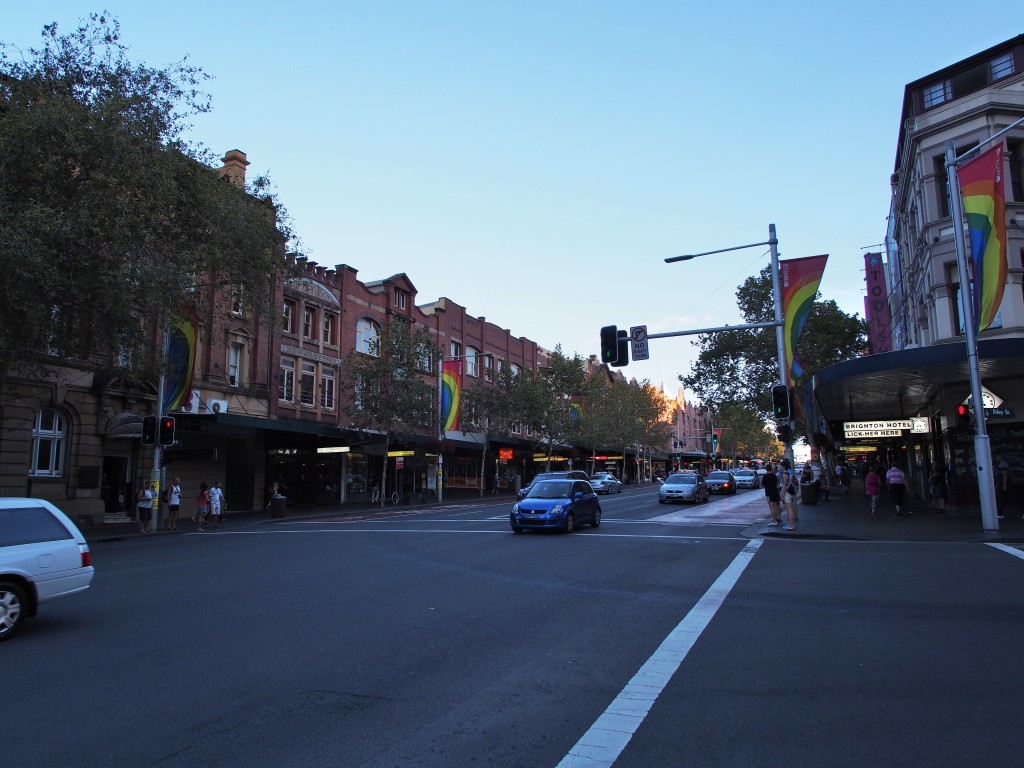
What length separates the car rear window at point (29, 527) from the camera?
26.4 feet

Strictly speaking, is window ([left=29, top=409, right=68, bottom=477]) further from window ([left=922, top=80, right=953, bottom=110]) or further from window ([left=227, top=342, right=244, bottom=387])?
window ([left=922, top=80, right=953, bottom=110])

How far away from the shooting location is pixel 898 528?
19.2m

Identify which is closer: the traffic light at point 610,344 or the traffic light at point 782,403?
the traffic light at point 610,344

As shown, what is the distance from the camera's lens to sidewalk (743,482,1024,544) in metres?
16.7

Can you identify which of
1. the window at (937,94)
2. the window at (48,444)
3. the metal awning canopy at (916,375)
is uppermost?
the window at (937,94)

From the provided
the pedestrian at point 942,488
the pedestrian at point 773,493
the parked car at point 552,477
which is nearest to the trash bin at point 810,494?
the pedestrian at point 942,488

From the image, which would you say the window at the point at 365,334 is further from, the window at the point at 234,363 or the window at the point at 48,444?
the window at the point at 48,444

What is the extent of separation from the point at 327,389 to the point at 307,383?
1.70 meters

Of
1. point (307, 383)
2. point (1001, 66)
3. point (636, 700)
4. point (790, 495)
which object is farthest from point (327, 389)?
point (636, 700)

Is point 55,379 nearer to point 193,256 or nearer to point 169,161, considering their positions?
point 193,256

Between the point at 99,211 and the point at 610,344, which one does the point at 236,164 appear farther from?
the point at 610,344

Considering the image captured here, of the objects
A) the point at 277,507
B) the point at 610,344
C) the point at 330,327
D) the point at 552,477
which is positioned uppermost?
the point at 330,327

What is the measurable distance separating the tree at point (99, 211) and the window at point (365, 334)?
70.3ft

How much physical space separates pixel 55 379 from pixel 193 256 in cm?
897
